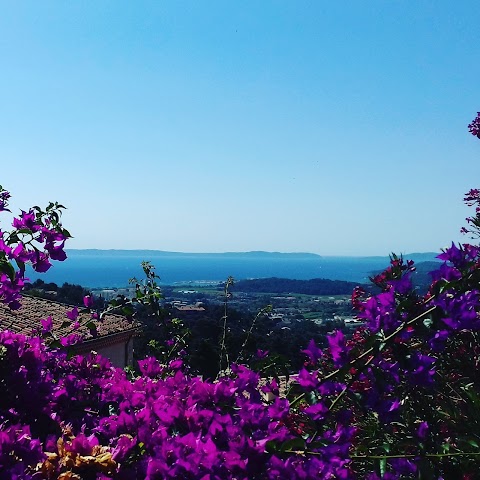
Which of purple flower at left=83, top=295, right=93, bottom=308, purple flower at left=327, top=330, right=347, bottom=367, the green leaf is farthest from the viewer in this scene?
purple flower at left=83, top=295, right=93, bottom=308

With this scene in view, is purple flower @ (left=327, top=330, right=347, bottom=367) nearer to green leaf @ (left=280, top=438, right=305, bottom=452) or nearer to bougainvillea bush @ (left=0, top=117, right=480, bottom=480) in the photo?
bougainvillea bush @ (left=0, top=117, right=480, bottom=480)

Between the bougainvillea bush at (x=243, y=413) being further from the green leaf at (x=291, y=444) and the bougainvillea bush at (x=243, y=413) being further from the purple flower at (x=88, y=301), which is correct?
the purple flower at (x=88, y=301)

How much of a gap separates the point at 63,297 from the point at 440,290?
15.5 metres

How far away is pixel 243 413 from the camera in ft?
4.25

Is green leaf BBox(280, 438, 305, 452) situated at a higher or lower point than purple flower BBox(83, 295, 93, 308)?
lower

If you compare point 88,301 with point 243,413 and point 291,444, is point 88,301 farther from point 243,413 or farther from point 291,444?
point 291,444

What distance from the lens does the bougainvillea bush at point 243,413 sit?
1157 millimetres

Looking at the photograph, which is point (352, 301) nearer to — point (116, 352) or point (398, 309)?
point (398, 309)

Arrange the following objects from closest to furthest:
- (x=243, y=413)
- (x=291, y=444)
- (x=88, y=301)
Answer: (x=291, y=444), (x=243, y=413), (x=88, y=301)

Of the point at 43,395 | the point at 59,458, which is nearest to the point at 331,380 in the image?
the point at 59,458

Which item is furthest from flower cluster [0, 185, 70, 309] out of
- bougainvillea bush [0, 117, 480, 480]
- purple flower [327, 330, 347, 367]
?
purple flower [327, 330, 347, 367]

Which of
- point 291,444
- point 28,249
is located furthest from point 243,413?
point 28,249

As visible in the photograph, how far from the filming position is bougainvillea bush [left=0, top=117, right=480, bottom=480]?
1157 millimetres

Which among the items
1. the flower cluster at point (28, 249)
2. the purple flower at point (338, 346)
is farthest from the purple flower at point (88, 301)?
the purple flower at point (338, 346)
